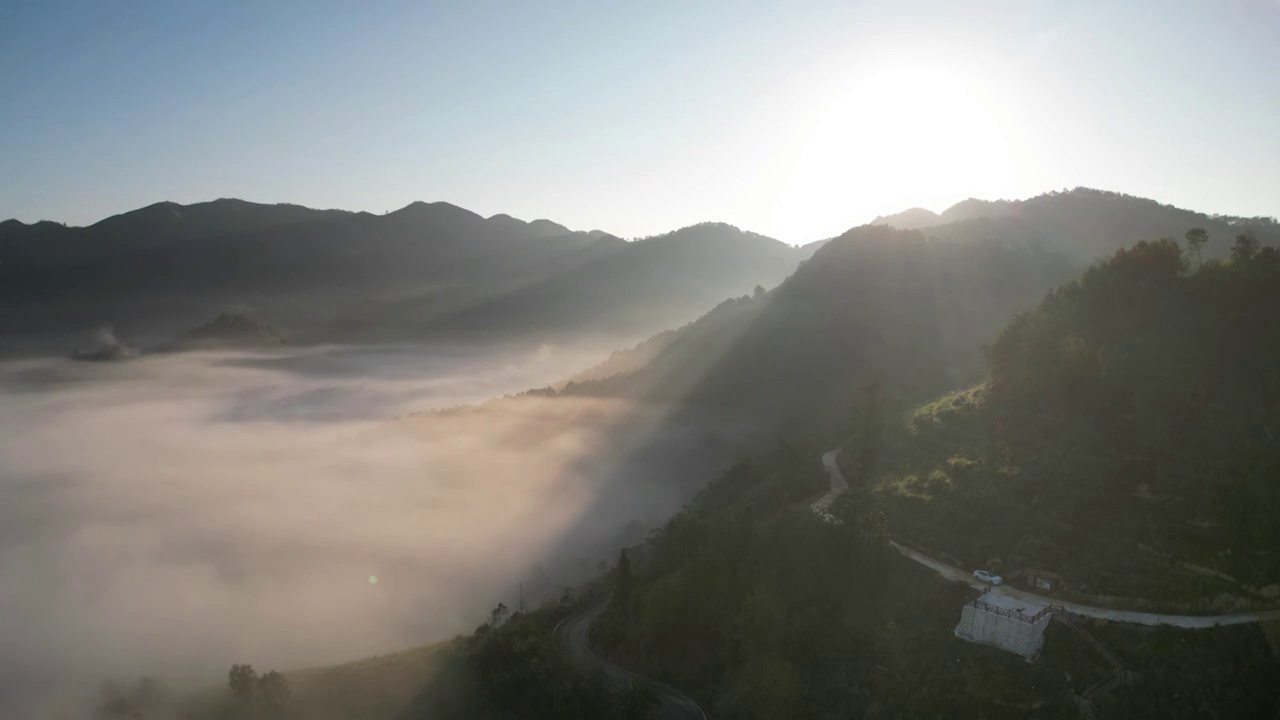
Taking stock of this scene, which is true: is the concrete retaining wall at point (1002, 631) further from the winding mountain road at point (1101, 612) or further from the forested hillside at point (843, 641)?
the winding mountain road at point (1101, 612)

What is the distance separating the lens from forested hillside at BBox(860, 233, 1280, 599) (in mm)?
37969

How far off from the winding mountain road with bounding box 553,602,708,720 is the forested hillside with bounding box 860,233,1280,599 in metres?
17.7

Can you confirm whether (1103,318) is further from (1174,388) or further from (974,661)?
(974,661)

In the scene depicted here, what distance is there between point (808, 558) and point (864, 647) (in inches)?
278

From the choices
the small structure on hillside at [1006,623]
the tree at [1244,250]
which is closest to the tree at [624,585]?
the small structure on hillside at [1006,623]

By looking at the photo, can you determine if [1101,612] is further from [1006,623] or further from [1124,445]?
[1124,445]

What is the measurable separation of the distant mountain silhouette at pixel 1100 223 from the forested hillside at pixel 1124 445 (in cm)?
8298

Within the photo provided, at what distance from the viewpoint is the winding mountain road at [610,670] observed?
154ft

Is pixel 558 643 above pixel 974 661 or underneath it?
underneath

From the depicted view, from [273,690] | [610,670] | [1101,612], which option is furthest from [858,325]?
[273,690]

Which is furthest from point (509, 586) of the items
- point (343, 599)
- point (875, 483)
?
point (875, 483)

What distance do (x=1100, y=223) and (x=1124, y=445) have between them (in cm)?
13019

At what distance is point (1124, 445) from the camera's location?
4547 cm

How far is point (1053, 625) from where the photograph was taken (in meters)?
36.0
